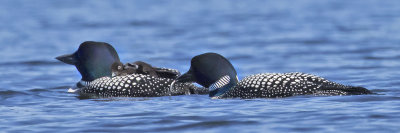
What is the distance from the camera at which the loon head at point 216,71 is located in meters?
8.10

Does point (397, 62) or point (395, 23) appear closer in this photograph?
point (397, 62)

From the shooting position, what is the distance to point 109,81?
339 inches

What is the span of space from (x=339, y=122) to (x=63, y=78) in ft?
17.2

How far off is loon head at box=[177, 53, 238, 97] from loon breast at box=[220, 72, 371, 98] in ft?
1.09

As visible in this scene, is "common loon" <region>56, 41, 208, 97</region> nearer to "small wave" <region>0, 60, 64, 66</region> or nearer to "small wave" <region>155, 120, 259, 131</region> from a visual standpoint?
"small wave" <region>155, 120, 259, 131</region>

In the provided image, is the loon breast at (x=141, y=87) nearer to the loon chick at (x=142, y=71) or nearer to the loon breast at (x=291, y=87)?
the loon chick at (x=142, y=71)

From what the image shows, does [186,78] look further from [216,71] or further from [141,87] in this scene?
[141,87]

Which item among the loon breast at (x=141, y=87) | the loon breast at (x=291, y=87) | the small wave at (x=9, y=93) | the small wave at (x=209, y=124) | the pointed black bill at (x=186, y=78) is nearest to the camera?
Result: the small wave at (x=209, y=124)

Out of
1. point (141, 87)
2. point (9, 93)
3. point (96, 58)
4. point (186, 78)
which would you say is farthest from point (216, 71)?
point (9, 93)

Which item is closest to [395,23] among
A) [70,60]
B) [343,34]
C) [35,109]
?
[343,34]

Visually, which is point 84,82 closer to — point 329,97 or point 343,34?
point 329,97

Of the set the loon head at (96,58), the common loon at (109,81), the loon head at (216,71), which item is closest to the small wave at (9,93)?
the common loon at (109,81)

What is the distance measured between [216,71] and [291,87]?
2.57ft

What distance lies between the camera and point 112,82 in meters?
8.55
